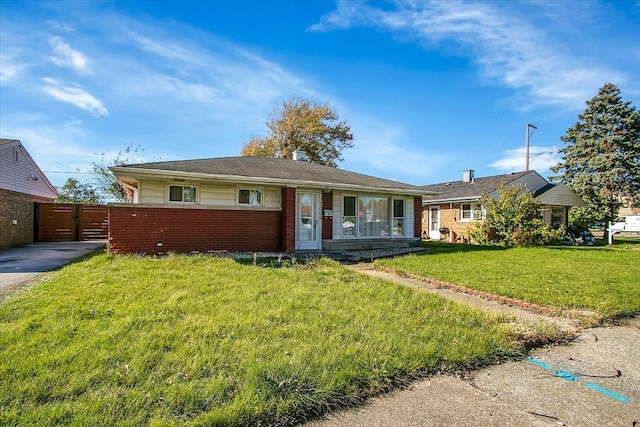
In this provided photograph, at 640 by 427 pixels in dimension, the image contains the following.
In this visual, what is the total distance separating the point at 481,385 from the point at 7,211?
18790 millimetres

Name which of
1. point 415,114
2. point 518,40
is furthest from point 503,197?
point 518,40

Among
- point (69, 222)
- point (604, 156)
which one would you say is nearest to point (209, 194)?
point (69, 222)

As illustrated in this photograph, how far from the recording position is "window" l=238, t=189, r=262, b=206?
11.2 meters

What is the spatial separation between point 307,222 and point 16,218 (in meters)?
13.5

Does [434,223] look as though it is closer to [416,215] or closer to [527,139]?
[416,215]

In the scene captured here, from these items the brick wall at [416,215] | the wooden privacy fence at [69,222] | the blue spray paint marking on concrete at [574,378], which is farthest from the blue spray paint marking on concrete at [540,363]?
the wooden privacy fence at [69,222]

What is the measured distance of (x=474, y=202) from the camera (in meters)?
20.0

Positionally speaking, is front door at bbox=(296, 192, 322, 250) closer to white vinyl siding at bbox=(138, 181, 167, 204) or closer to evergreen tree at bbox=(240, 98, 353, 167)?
white vinyl siding at bbox=(138, 181, 167, 204)

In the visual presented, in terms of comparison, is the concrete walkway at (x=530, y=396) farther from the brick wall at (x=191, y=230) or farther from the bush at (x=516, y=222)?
the bush at (x=516, y=222)

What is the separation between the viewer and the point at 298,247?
39.1 ft

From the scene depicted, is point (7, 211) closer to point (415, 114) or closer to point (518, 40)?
point (415, 114)

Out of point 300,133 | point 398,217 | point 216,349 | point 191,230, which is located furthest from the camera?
point 300,133

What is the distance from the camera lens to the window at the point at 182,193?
10281mm

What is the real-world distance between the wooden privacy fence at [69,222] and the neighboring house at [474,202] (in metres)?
20.3
